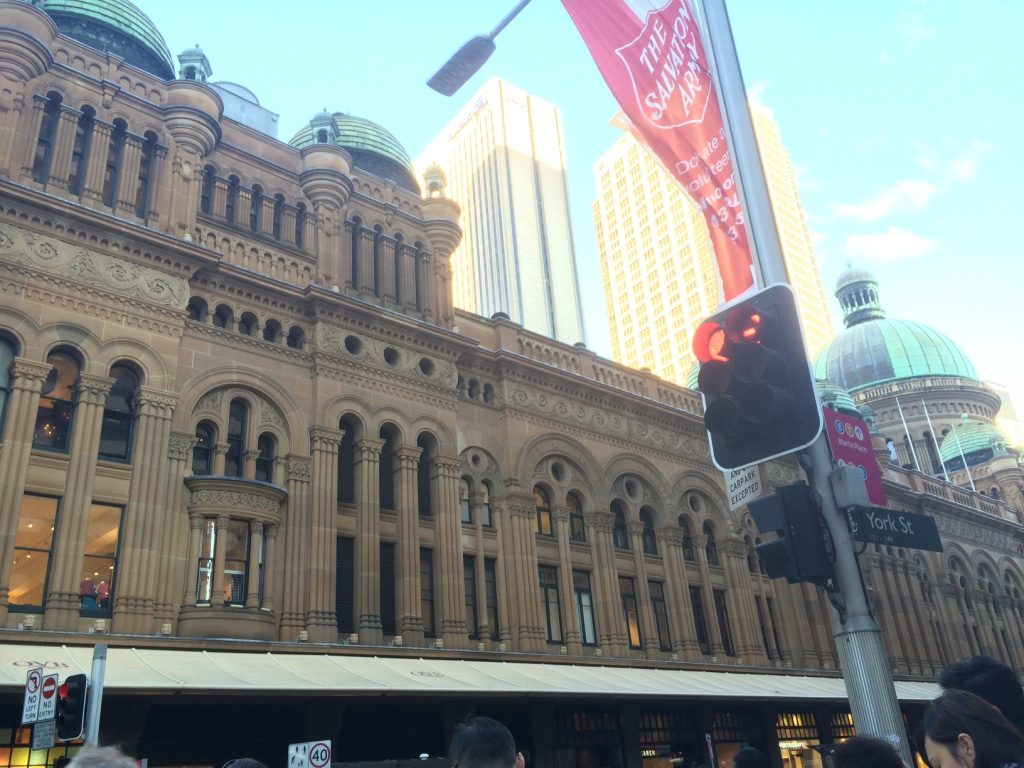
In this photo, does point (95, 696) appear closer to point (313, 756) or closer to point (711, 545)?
point (313, 756)

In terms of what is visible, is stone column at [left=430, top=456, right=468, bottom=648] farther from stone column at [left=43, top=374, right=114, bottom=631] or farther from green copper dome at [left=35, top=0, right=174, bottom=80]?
green copper dome at [left=35, top=0, right=174, bottom=80]

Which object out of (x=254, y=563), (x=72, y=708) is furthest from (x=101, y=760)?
(x=254, y=563)

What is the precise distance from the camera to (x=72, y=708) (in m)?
11.7

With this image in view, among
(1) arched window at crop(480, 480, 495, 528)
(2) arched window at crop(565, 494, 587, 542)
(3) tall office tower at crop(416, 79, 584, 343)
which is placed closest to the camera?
(1) arched window at crop(480, 480, 495, 528)

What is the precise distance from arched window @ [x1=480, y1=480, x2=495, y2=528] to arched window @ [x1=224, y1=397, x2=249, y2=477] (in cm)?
823

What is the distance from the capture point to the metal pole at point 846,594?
254 inches

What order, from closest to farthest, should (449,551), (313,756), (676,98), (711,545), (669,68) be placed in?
(676,98) → (669,68) → (313,756) → (449,551) → (711,545)

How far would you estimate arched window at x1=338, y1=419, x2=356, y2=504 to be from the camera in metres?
26.2

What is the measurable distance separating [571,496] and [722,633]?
857cm

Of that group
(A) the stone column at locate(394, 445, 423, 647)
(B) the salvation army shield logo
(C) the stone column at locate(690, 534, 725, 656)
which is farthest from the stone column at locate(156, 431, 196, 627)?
(C) the stone column at locate(690, 534, 725, 656)

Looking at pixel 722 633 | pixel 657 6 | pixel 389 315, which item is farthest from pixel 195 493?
pixel 722 633

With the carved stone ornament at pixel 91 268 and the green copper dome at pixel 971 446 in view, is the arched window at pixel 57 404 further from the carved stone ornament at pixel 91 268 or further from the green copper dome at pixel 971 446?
the green copper dome at pixel 971 446

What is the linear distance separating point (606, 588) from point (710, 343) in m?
25.6

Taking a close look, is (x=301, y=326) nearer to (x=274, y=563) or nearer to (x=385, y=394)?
(x=385, y=394)
